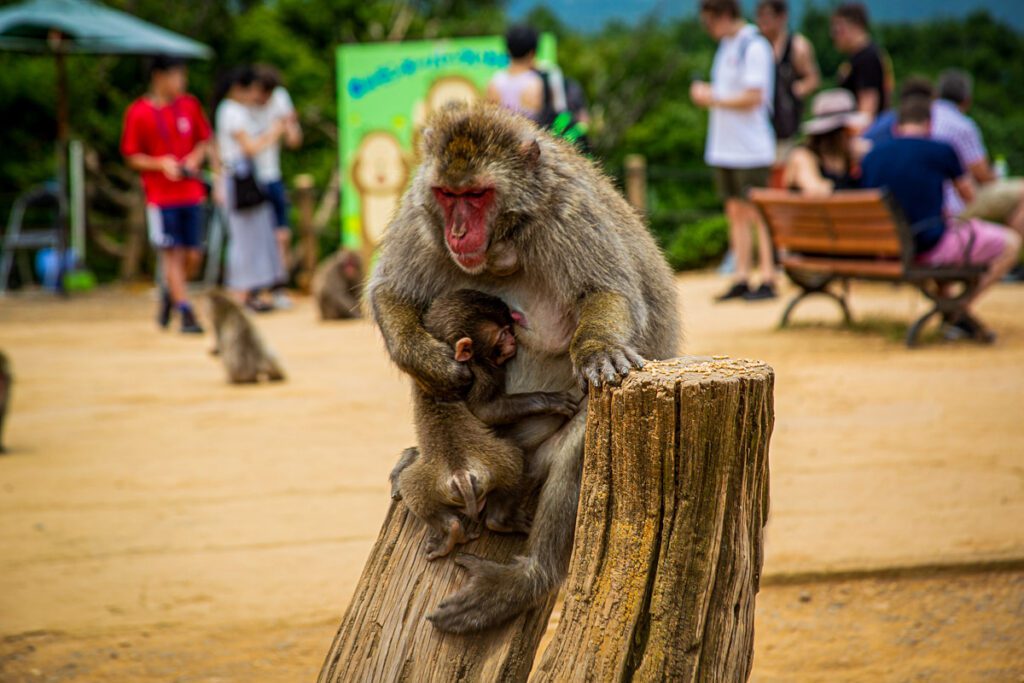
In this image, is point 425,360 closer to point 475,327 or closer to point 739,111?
point 475,327

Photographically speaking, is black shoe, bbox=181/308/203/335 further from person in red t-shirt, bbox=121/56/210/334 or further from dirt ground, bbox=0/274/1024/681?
dirt ground, bbox=0/274/1024/681

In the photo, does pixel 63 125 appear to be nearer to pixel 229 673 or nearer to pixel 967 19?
pixel 229 673

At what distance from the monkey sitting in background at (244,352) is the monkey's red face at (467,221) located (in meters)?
5.29

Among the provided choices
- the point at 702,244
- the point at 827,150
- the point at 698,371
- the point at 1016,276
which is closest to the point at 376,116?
the point at 702,244

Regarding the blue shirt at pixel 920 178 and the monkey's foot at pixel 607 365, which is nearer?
the monkey's foot at pixel 607 365

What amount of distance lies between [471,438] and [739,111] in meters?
7.59

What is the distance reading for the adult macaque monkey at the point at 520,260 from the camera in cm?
288

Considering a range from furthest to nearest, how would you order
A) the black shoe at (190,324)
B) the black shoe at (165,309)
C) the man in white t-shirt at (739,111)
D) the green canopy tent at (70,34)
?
the green canopy tent at (70,34)
the black shoe at (165,309)
the black shoe at (190,324)
the man in white t-shirt at (739,111)

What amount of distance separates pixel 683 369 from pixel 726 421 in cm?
14

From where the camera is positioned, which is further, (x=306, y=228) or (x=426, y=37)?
(x=426, y=37)

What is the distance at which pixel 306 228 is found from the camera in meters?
13.9

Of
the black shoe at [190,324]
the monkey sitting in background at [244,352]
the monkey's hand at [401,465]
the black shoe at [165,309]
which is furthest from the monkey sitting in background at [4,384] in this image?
the black shoe at [165,309]

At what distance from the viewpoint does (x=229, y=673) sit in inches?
138

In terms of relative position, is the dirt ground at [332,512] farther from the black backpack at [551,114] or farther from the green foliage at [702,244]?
the green foliage at [702,244]
